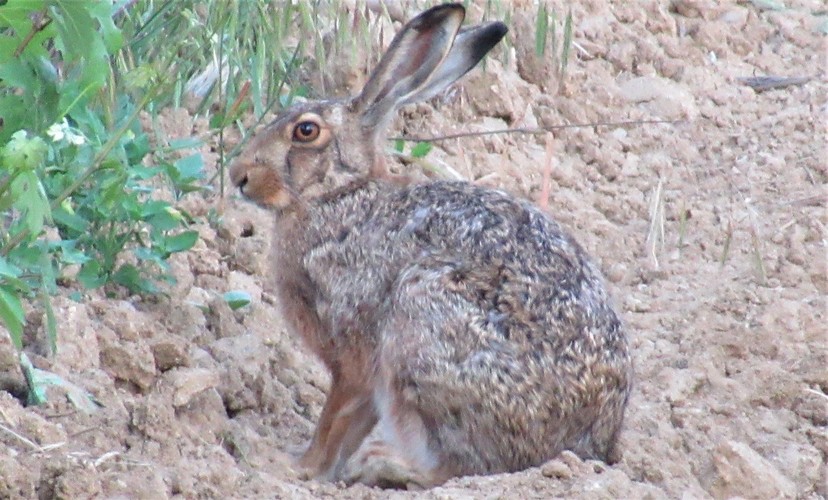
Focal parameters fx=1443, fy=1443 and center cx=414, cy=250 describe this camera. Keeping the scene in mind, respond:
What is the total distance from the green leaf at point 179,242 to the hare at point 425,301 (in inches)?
10.7

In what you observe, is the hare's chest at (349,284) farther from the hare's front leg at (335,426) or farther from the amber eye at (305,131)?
the amber eye at (305,131)

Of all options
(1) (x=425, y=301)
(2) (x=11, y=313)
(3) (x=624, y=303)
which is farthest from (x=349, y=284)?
(3) (x=624, y=303)

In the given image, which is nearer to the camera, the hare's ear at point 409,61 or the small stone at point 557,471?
the small stone at point 557,471

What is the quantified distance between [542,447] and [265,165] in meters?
1.52

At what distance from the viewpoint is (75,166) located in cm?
487

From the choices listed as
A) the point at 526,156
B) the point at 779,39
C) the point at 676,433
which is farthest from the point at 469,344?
the point at 779,39

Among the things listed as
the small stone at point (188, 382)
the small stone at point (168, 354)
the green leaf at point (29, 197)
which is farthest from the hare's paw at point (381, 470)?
the green leaf at point (29, 197)

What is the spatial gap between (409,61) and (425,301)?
1.13m

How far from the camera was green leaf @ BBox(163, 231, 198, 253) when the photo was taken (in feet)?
17.6

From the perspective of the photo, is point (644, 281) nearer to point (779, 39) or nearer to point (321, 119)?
point (321, 119)

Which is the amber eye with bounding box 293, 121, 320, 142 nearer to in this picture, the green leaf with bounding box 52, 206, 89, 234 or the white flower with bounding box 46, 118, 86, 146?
the green leaf with bounding box 52, 206, 89, 234

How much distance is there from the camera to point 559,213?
290 inches

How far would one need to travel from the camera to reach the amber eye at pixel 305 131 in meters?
5.45

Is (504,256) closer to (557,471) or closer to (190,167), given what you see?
(557,471)
